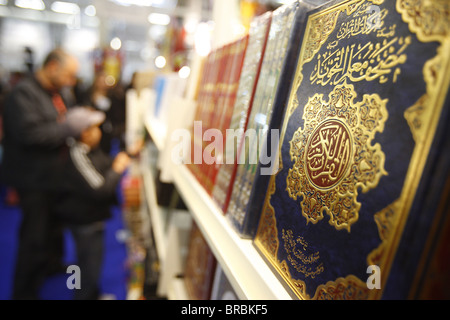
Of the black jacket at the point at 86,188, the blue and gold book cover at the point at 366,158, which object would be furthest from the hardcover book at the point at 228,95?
the black jacket at the point at 86,188

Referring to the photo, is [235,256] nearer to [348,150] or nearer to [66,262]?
[348,150]

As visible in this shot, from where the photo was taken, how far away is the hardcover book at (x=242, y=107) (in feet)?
1.94

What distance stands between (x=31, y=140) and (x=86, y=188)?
52cm

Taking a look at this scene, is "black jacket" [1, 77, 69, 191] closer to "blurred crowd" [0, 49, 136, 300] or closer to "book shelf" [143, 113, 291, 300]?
"blurred crowd" [0, 49, 136, 300]

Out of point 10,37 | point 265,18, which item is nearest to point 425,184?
point 265,18

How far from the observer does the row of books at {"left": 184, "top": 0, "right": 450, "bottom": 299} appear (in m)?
0.27

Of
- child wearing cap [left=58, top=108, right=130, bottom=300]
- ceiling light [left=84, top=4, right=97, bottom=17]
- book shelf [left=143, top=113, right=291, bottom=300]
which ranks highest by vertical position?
ceiling light [left=84, top=4, right=97, bottom=17]

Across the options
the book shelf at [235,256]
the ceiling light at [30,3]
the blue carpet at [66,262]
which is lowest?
the blue carpet at [66,262]

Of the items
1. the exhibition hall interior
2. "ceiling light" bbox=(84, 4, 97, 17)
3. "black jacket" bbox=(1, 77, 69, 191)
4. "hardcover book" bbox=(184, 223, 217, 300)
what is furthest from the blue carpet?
"ceiling light" bbox=(84, 4, 97, 17)

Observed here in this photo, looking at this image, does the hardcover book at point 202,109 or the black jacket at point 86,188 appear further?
the black jacket at point 86,188

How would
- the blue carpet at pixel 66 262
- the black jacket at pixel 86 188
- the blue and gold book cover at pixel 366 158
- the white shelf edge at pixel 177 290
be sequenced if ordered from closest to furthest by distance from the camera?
the blue and gold book cover at pixel 366 158 < the white shelf edge at pixel 177 290 < the black jacket at pixel 86 188 < the blue carpet at pixel 66 262

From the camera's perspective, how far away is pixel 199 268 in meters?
0.88

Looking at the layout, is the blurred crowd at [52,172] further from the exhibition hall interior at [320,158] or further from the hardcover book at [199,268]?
the hardcover book at [199,268]
